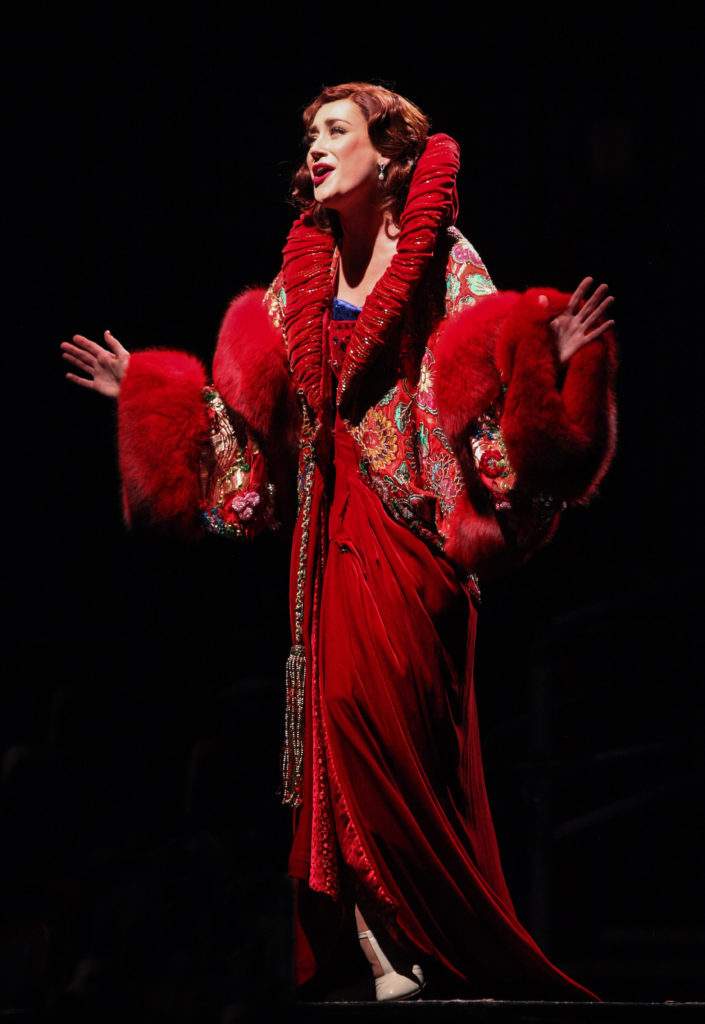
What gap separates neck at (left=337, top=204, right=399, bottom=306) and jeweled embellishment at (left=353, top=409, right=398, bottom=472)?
252 mm

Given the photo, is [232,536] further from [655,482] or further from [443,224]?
[655,482]

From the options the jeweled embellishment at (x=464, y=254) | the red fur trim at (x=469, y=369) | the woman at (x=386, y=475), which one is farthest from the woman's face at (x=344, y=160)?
the red fur trim at (x=469, y=369)

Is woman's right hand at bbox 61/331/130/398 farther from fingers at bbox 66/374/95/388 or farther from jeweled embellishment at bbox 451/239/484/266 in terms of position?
jeweled embellishment at bbox 451/239/484/266

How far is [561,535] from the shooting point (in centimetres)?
347

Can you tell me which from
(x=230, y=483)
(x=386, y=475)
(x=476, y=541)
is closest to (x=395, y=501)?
(x=386, y=475)

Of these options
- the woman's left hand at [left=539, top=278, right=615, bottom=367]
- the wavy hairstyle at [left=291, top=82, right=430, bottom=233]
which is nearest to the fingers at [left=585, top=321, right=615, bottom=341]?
the woman's left hand at [left=539, top=278, right=615, bottom=367]

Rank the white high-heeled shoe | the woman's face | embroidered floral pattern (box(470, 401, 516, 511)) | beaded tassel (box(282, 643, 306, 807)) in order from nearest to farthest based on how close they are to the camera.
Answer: the white high-heeled shoe → embroidered floral pattern (box(470, 401, 516, 511)) → beaded tassel (box(282, 643, 306, 807)) → the woman's face

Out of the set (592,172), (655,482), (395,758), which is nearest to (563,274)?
(592,172)

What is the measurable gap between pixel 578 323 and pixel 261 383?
2.09ft

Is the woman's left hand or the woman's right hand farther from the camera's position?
the woman's right hand

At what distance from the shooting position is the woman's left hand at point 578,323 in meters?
2.32

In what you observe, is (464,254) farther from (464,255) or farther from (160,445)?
(160,445)

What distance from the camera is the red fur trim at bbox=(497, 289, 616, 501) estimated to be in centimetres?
229

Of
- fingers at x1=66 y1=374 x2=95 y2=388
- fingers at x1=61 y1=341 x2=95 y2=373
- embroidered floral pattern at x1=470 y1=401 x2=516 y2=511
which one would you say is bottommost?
embroidered floral pattern at x1=470 y1=401 x2=516 y2=511
